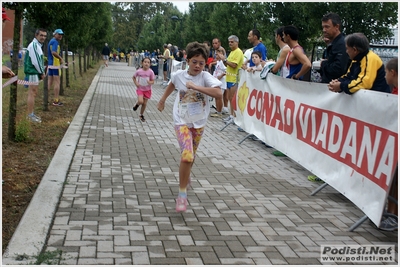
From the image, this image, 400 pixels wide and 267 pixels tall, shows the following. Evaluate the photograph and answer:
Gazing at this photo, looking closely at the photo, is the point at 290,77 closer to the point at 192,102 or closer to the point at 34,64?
A: the point at 192,102

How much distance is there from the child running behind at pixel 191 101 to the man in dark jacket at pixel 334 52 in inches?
83.2

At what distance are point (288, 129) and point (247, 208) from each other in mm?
2474

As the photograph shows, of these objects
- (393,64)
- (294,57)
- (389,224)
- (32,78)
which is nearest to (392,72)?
(393,64)

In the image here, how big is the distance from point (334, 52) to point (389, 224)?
281cm

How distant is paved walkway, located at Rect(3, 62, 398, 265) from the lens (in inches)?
170

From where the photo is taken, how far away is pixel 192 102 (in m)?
5.75

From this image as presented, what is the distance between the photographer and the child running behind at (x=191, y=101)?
18.4 ft

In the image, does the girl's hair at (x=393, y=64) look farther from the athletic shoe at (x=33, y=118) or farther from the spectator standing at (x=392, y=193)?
the athletic shoe at (x=33, y=118)

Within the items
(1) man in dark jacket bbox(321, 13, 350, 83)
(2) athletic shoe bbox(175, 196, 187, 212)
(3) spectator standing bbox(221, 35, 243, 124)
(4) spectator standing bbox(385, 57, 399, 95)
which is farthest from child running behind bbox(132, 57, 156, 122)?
(4) spectator standing bbox(385, 57, 399, 95)

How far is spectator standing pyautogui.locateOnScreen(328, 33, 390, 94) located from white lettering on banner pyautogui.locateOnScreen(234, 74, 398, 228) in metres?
0.13

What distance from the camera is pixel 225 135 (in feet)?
35.3

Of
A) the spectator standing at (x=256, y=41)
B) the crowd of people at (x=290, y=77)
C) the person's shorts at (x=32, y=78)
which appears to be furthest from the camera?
the spectator standing at (x=256, y=41)

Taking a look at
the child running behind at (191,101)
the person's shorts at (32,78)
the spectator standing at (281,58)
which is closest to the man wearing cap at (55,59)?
the person's shorts at (32,78)

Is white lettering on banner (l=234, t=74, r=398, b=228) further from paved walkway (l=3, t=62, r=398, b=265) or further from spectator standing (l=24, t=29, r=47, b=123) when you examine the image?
spectator standing (l=24, t=29, r=47, b=123)
